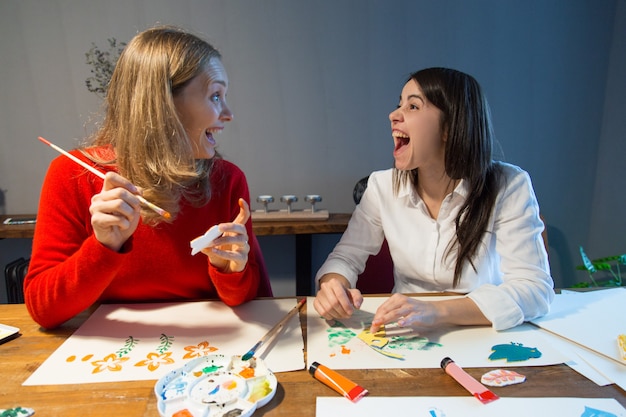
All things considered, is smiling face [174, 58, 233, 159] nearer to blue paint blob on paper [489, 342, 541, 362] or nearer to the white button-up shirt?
the white button-up shirt

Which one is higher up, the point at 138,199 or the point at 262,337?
the point at 138,199

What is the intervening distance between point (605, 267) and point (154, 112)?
6.80 feet

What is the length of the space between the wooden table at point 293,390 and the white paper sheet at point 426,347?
25mm

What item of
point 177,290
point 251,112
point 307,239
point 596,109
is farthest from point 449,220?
point 596,109

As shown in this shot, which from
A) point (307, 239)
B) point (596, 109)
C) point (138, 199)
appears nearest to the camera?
point (138, 199)

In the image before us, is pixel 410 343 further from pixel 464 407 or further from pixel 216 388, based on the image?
pixel 216 388

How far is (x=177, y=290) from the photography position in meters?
1.11

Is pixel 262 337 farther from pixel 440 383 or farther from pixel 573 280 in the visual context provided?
pixel 573 280

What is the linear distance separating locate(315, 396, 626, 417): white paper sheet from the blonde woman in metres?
0.43

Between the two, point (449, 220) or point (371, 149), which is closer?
point (449, 220)

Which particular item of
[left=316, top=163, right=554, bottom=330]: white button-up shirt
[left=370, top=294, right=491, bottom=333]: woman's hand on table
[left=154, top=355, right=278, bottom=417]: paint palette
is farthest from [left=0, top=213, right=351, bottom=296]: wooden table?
[left=154, top=355, right=278, bottom=417]: paint palette

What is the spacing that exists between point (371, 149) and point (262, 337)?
5.16ft

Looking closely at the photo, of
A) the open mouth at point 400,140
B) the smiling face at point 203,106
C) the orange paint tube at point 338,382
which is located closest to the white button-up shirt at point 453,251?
the open mouth at point 400,140

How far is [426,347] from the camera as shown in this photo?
83cm
